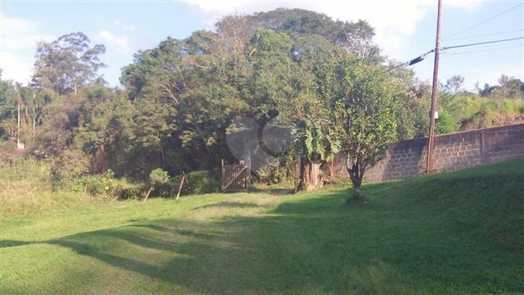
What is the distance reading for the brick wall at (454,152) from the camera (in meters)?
18.2

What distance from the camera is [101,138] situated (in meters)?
36.7

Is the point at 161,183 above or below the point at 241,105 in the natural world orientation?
below

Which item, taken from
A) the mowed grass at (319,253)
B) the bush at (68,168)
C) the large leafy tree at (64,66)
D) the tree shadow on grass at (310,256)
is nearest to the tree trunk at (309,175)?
the mowed grass at (319,253)

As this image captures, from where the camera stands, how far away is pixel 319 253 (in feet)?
27.4

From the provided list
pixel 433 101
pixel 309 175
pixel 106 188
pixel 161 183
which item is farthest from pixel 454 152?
pixel 106 188

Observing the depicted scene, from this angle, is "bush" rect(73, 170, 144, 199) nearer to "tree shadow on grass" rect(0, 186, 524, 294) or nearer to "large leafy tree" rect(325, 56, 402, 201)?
"large leafy tree" rect(325, 56, 402, 201)

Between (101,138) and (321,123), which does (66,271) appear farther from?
(101,138)

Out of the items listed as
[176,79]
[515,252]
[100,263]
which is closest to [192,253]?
[100,263]

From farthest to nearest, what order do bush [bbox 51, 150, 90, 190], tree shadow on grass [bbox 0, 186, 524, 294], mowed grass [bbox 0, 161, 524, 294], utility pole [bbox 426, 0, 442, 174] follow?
bush [bbox 51, 150, 90, 190] → utility pole [bbox 426, 0, 442, 174] → mowed grass [bbox 0, 161, 524, 294] → tree shadow on grass [bbox 0, 186, 524, 294]

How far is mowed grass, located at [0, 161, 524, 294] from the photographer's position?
6.54 m

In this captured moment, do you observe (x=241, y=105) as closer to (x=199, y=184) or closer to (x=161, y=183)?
(x=199, y=184)

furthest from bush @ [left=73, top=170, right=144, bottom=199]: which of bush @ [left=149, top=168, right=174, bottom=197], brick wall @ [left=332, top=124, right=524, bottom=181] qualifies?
brick wall @ [left=332, top=124, right=524, bottom=181]

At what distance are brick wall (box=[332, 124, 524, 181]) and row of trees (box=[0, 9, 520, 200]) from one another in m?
1.36

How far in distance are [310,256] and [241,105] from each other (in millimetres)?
19068
